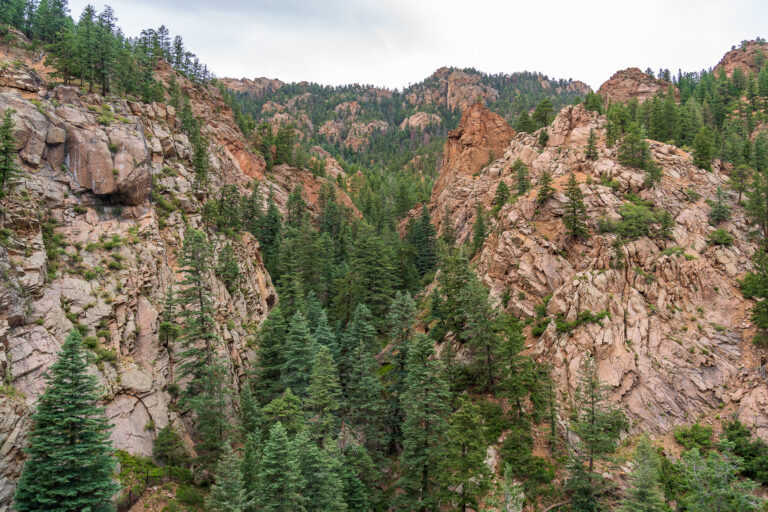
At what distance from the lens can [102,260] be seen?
3284 cm

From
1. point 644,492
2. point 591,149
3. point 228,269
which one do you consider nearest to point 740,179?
point 591,149

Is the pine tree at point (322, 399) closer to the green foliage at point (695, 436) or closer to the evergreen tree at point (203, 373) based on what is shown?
the evergreen tree at point (203, 373)

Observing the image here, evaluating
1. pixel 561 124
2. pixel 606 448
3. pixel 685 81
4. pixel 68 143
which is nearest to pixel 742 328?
pixel 606 448

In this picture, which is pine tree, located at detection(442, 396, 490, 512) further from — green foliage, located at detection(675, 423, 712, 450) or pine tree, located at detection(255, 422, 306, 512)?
green foliage, located at detection(675, 423, 712, 450)

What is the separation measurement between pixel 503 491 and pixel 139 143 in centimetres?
4554

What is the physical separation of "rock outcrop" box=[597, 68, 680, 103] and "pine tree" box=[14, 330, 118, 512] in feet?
373

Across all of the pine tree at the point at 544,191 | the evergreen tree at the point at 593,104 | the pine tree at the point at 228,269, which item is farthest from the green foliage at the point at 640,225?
the pine tree at the point at 228,269

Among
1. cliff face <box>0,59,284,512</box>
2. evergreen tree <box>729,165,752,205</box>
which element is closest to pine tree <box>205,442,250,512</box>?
cliff face <box>0,59,284,512</box>

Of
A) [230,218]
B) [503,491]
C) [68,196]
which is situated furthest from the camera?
[230,218]

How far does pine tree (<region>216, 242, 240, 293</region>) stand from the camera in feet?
140

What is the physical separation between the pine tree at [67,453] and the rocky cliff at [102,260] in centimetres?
308

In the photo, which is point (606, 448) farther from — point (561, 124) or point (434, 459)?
point (561, 124)

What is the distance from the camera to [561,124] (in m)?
63.2

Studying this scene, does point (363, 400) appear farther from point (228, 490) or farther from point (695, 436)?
point (695, 436)
